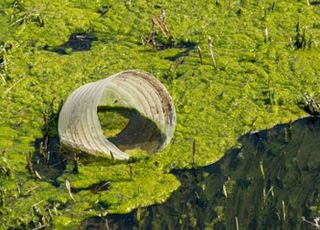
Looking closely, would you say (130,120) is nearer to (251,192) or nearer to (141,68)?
(141,68)

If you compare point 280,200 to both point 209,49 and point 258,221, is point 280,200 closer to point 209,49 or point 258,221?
point 258,221

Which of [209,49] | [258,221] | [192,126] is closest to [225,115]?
[192,126]

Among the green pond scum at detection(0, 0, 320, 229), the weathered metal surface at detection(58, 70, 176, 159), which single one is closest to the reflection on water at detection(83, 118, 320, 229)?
the green pond scum at detection(0, 0, 320, 229)

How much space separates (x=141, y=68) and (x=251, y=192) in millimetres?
1950

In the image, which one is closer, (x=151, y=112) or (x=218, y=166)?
(x=218, y=166)

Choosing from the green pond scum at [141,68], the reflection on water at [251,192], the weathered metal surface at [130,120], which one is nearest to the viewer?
the reflection on water at [251,192]

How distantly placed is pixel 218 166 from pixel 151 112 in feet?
2.65

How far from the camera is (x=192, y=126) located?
6898 mm

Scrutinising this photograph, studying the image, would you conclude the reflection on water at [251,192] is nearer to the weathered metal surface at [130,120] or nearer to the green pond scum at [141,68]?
the green pond scum at [141,68]

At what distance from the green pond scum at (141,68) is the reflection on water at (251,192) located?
0.07 metres

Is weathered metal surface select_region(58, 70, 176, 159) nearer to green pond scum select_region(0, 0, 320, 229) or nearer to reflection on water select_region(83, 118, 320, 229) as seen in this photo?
green pond scum select_region(0, 0, 320, 229)

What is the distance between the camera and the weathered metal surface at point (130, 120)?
6.47 meters

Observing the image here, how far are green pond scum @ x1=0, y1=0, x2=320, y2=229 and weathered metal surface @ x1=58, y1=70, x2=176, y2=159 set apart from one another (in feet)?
0.43

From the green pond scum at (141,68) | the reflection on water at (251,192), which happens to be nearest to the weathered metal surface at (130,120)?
the green pond scum at (141,68)
